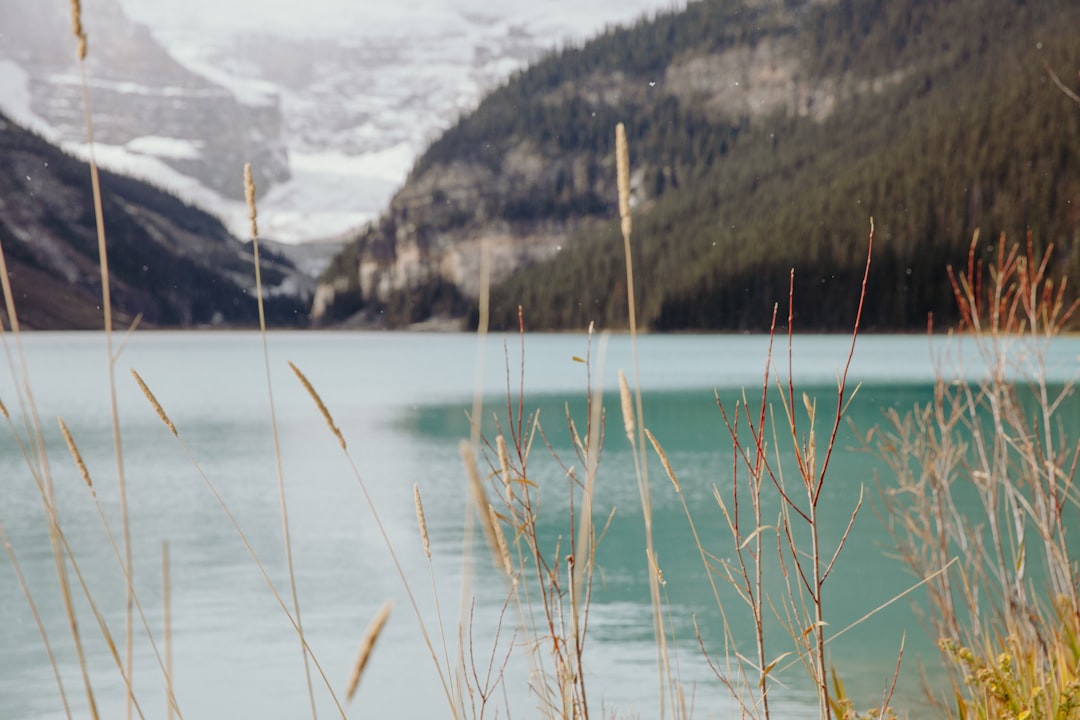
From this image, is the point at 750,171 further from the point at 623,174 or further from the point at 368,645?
the point at 368,645

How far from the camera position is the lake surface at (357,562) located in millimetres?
7254

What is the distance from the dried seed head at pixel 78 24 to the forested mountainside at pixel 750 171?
65072 mm

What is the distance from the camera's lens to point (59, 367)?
45.2 m

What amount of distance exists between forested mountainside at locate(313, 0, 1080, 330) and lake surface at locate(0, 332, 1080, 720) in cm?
4770

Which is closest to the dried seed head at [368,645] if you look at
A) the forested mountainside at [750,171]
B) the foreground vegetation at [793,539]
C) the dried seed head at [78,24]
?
the foreground vegetation at [793,539]

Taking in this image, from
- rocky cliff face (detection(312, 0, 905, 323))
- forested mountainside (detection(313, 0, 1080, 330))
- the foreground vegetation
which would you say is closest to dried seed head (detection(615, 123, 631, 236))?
the foreground vegetation

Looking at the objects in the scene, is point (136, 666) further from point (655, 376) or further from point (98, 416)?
point (655, 376)

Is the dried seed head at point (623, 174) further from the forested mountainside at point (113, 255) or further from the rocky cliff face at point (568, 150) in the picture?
the forested mountainside at point (113, 255)

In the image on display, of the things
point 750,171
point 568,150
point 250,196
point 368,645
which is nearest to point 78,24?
point 250,196

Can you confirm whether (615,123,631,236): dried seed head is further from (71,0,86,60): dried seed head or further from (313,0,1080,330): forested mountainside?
(313,0,1080,330): forested mountainside

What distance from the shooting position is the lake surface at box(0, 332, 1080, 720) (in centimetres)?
725

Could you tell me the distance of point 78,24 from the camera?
1196 mm

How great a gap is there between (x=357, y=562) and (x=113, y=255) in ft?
407

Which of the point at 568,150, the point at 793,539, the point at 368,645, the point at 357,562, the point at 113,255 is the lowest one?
the point at 357,562
